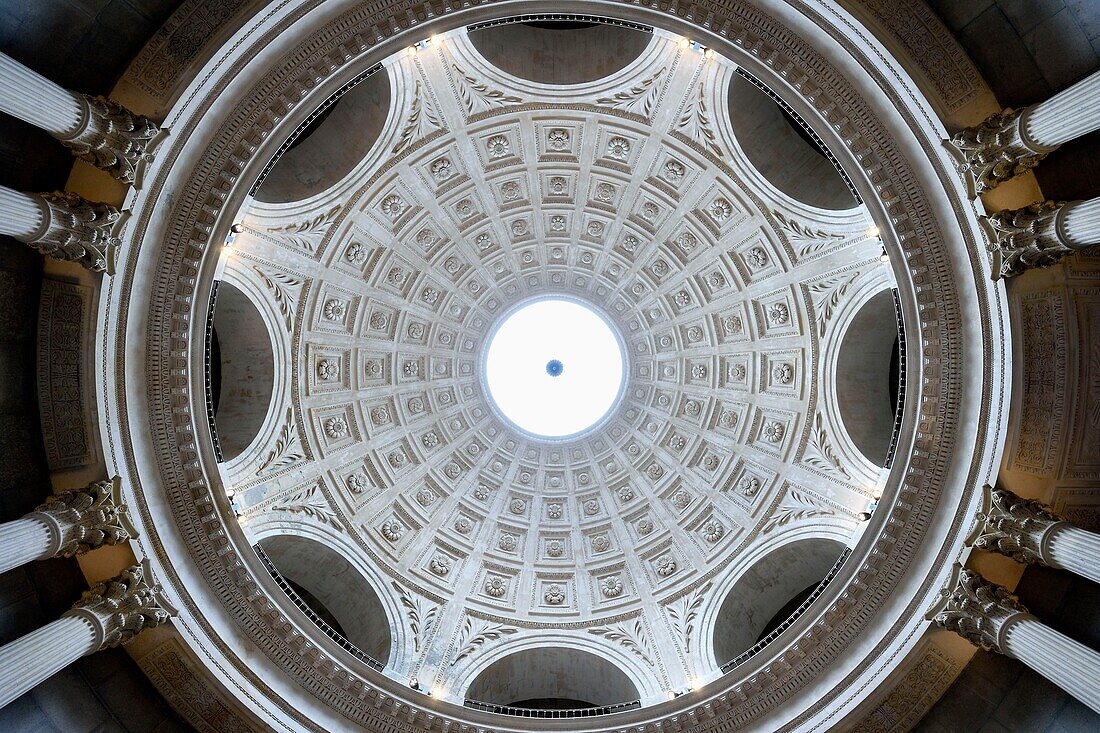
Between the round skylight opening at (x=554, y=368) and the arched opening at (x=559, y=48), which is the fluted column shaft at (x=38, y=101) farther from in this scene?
the round skylight opening at (x=554, y=368)

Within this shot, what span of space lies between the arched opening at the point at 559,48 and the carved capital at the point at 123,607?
1461cm

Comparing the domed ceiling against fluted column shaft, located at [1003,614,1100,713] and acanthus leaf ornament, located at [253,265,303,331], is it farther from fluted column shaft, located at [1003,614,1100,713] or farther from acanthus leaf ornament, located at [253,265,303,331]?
fluted column shaft, located at [1003,614,1100,713]

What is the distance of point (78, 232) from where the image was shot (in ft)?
40.9

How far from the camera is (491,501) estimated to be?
2430cm

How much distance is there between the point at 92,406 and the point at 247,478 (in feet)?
18.3

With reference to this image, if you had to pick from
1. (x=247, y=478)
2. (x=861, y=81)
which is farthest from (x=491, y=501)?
(x=861, y=81)

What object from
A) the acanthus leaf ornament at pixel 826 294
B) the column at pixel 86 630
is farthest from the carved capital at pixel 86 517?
the acanthus leaf ornament at pixel 826 294

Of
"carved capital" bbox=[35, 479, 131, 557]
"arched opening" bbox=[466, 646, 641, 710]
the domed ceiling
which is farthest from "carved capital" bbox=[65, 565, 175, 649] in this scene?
"arched opening" bbox=[466, 646, 641, 710]

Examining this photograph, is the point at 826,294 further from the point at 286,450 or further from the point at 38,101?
the point at 38,101

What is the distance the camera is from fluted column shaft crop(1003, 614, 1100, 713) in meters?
11.8

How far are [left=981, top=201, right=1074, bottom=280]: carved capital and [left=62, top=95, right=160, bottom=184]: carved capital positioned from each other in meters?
15.6

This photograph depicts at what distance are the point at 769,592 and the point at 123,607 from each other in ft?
53.6

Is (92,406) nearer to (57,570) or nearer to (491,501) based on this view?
(57,570)

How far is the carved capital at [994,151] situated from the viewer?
1238 cm
